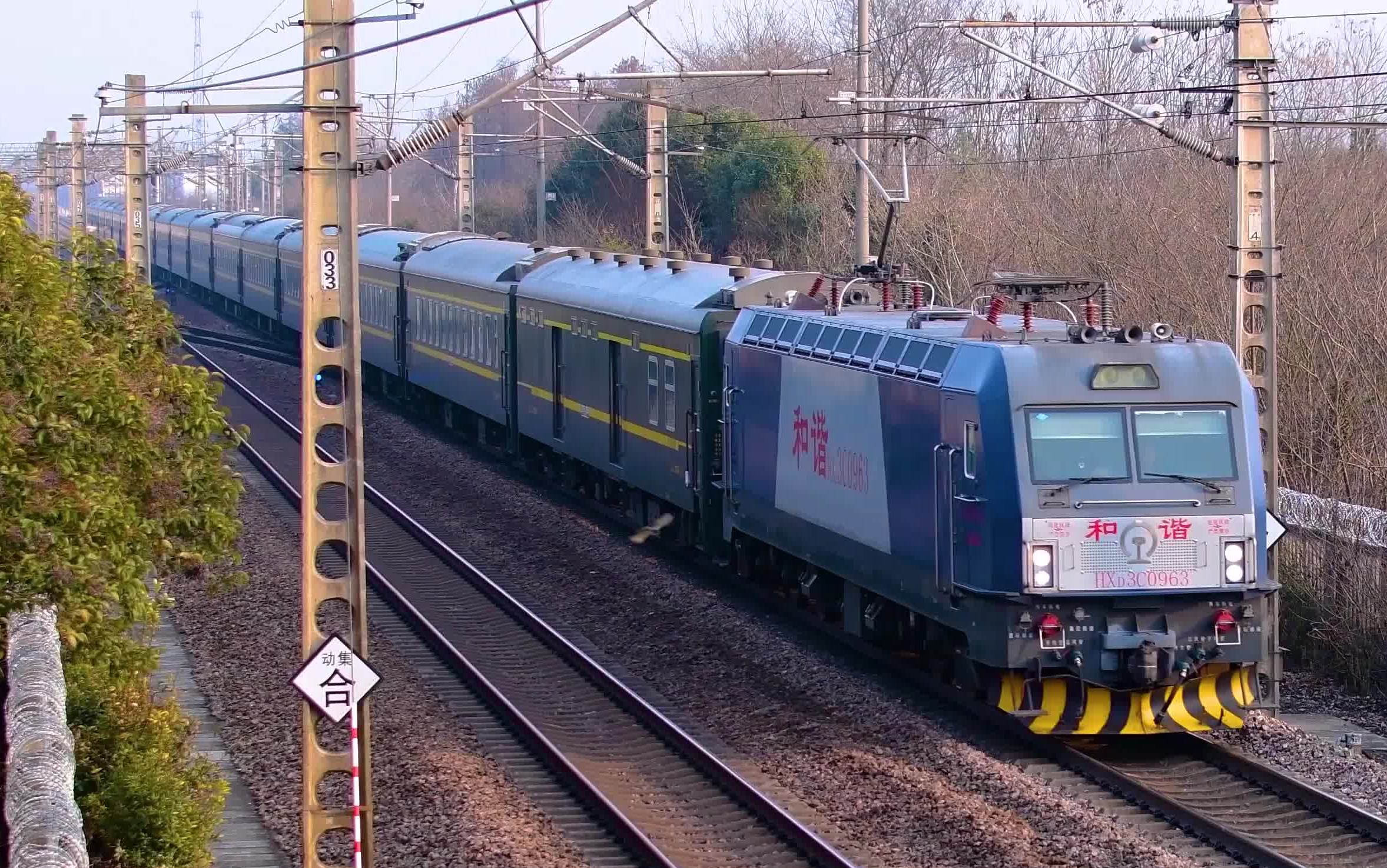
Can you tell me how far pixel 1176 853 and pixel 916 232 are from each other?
23.2 meters

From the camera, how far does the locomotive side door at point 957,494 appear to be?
1249cm

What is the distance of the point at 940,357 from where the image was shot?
13211mm

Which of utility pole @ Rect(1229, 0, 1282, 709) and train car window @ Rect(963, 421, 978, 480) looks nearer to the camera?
train car window @ Rect(963, 421, 978, 480)

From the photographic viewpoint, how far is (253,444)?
3136 cm

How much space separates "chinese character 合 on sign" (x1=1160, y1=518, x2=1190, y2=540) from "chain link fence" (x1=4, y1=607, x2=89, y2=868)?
23.2 feet

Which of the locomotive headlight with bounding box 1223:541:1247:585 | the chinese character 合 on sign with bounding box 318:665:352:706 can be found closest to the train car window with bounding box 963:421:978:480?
the locomotive headlight with bounding box 1223:541:1247:585

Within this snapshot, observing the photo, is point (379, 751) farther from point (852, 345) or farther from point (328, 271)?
point (852, 345)

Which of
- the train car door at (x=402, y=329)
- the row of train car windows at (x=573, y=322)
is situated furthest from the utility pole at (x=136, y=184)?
the train car door at (x=402, y=329)

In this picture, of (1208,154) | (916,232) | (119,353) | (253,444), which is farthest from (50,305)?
(916,232)

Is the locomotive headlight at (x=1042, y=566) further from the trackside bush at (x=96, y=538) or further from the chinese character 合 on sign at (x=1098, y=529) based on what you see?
the trackside bush at (x=96, y=538)

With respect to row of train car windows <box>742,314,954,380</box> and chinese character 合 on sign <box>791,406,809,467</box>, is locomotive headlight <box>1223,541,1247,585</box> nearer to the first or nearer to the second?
row of train car windows <box>742,314,954,380</box>

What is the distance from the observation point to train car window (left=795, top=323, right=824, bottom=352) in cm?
1593

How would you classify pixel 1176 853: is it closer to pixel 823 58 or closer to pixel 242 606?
→ pixel 242 606

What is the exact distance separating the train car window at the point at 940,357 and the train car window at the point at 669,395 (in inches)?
274
